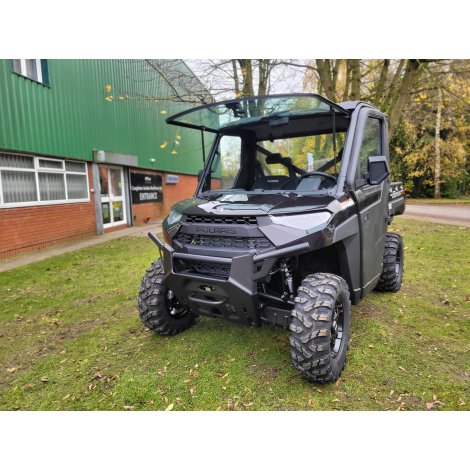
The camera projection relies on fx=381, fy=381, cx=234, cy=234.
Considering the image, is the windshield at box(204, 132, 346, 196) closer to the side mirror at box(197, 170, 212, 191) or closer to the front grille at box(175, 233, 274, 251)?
the side mirror at box(197, 170, 212, 191)

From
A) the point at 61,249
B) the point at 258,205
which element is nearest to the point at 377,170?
the point at 258,205

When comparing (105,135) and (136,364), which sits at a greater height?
(105,135)

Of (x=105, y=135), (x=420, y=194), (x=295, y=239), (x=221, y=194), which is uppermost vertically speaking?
(x=105, y=135)

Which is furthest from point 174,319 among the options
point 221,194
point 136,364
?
point 221,194

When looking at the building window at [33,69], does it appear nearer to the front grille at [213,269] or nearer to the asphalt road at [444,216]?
the front grille at [213,269]

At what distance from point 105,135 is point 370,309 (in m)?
11.9

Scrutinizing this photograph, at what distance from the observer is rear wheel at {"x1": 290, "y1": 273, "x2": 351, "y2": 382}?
9.46 feet

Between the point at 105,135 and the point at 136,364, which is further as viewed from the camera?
the point at 105,135

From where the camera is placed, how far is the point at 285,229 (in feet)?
9.64

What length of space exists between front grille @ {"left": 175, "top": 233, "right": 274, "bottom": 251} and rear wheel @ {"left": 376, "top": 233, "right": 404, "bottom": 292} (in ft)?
9.44

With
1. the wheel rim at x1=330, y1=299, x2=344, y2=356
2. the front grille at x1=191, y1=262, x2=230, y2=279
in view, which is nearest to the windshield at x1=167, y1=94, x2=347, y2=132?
the front grille at x1=191, y1=262, x2=230, y2=279
